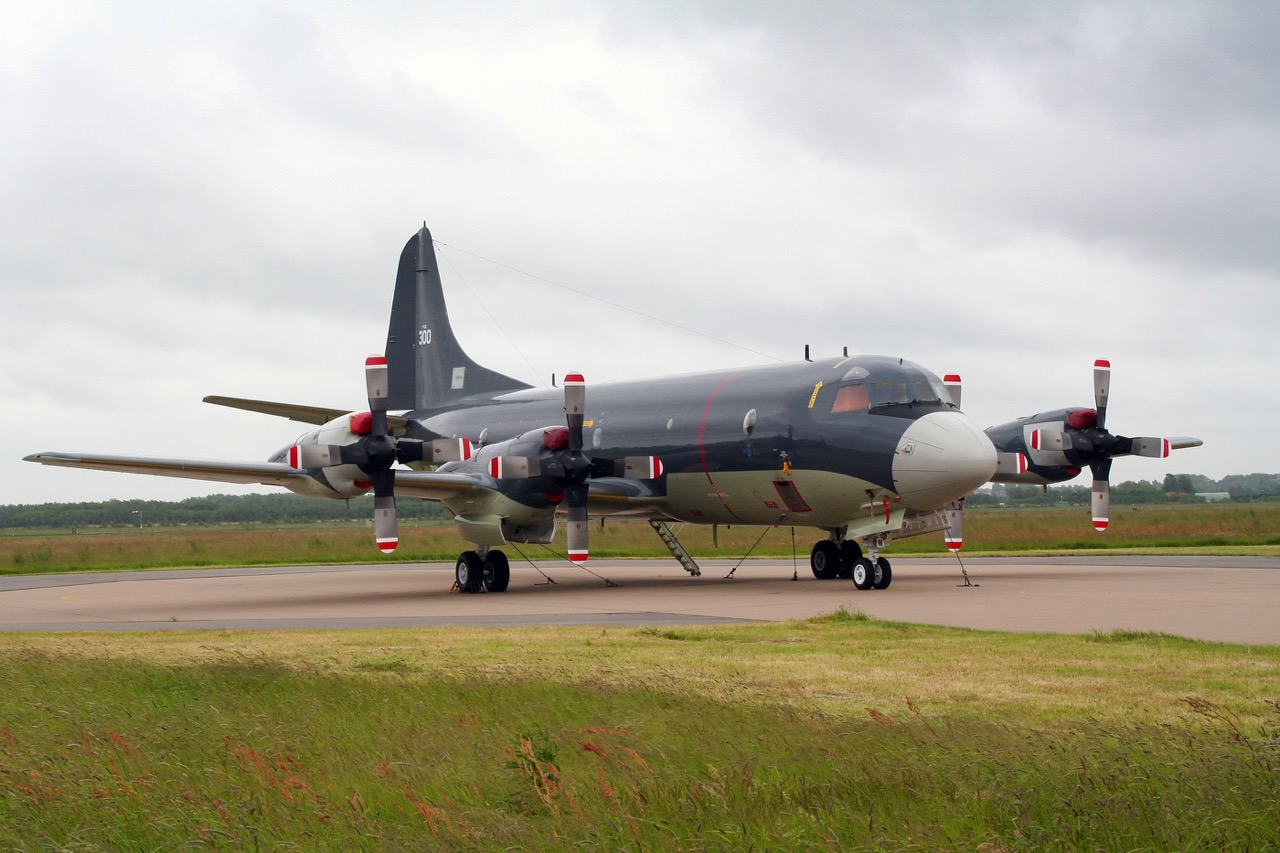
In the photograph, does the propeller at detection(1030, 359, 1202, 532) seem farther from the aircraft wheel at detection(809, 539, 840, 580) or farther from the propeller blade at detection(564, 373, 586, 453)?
the propeller blade at detection(564, 373, 586, 453)

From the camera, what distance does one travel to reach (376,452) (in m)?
22.6

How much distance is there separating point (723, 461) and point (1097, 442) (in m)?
7.98

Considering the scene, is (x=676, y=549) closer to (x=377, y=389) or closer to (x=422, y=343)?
(x=377, y=389)

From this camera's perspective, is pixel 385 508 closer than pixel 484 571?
Yes

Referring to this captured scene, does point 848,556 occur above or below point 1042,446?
below

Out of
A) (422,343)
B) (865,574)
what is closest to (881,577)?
(865,574)

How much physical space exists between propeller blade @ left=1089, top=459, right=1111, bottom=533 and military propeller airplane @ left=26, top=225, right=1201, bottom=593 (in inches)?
1.7

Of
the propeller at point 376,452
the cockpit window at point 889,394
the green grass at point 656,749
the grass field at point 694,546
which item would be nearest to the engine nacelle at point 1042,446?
the cockpit window at point 889,394

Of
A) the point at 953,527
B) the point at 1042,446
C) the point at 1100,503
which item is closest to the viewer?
the point at 953,527

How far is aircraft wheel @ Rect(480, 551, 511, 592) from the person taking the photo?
81.4ft

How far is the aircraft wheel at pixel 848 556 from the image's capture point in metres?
25.6

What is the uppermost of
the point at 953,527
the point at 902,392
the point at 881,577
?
the point at 902,392

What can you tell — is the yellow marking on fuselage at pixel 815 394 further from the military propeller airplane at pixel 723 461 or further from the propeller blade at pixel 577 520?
the propeller blade at pixel 577 520

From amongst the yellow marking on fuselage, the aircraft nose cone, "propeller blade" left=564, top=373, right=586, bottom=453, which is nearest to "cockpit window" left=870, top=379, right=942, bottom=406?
the aircraft nose cone
